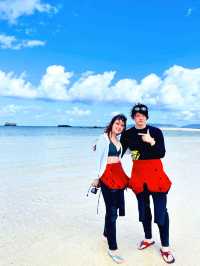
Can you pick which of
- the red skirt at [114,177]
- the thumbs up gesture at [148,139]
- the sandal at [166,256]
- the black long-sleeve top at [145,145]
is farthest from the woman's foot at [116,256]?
the thumbs up gesture at [148,139]

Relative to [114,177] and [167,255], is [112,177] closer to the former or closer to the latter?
[114,177]

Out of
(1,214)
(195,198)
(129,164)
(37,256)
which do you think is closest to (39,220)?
(1,214)

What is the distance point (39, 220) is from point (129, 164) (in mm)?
6383

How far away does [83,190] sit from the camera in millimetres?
7633

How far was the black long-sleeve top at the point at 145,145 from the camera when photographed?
161 inches

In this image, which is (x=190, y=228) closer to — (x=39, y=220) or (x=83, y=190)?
(x=39, y=220)

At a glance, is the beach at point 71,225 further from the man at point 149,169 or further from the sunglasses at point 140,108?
the sunglasses at point 140,108

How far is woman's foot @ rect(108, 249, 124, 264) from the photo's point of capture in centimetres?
409

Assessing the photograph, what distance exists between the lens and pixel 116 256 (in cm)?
415

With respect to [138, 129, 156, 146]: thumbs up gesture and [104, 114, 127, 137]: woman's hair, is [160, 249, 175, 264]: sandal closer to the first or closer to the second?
[138, 129, 156, 146]: thumbs up gesture

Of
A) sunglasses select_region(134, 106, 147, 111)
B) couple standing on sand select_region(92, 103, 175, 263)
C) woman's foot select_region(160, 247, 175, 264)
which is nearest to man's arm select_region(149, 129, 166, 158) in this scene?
couple standing on sand select_region(92, 103, 175, 263)

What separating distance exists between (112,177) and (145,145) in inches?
21.8

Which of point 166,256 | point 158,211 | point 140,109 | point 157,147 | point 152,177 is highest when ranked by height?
point 140,109

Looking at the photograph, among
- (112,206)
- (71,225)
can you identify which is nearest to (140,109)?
(112,206)
